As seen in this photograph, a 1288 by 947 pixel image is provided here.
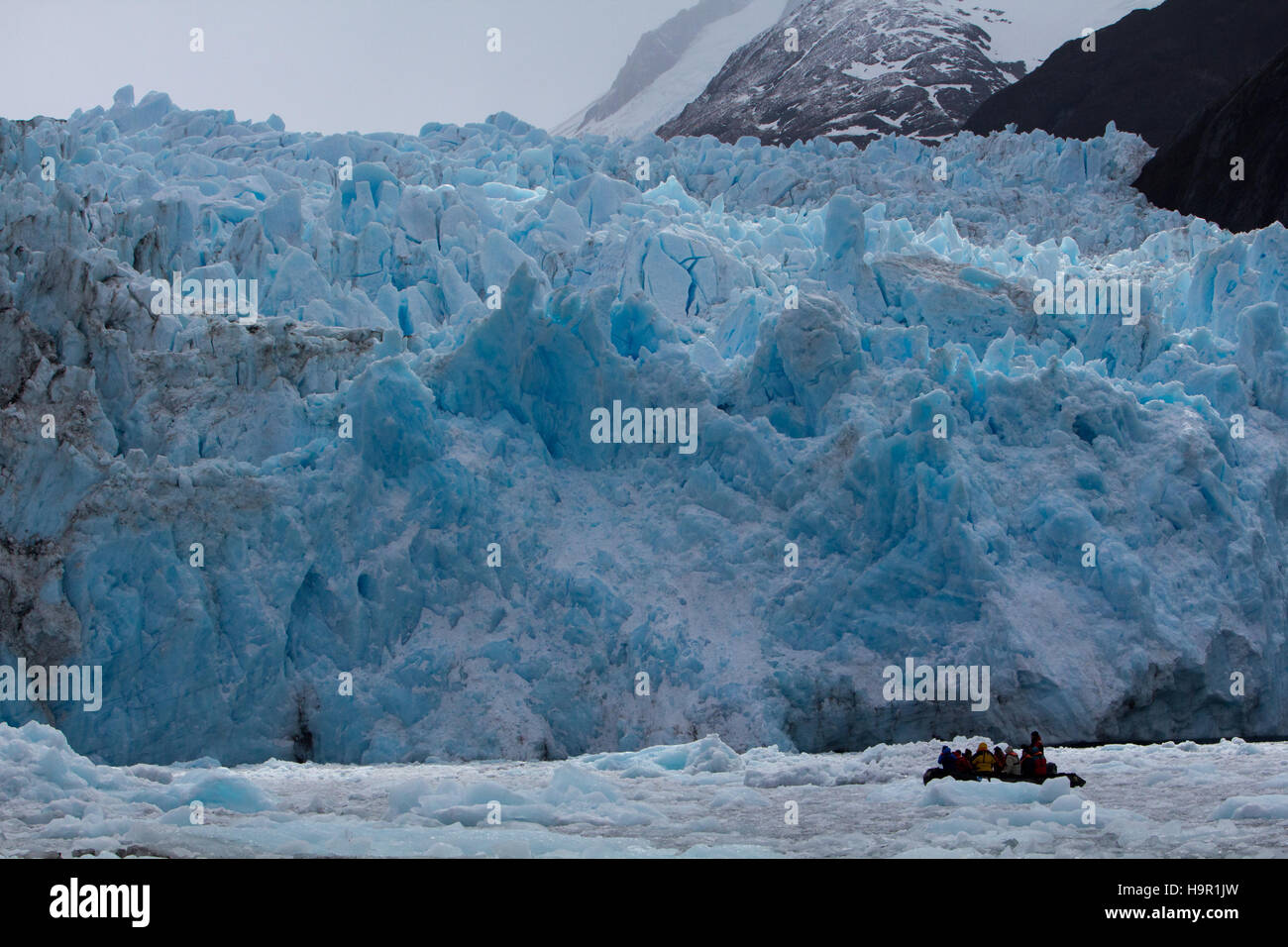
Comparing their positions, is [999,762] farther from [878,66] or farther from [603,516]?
[878,66]
